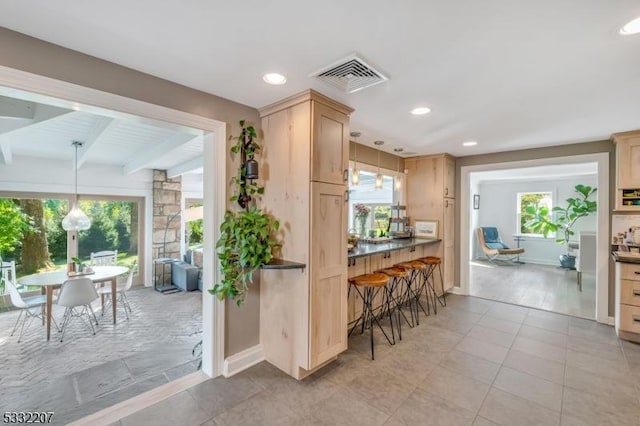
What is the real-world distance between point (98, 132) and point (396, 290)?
169 inches

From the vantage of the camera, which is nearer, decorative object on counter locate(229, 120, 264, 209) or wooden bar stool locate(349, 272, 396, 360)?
decorative object on counter locate(229, 120, 264, 209)

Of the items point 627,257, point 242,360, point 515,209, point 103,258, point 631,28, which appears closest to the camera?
point 631,28

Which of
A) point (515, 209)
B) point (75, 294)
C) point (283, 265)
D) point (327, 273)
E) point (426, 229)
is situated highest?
point (515, 209)

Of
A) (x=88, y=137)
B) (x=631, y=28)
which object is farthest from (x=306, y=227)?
(x=88, y=137)

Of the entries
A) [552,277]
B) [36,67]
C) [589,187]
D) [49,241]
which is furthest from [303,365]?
[589,187]

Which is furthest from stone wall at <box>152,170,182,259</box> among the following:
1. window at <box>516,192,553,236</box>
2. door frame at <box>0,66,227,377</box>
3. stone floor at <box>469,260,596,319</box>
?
window at <box>516,192,553,236</box>

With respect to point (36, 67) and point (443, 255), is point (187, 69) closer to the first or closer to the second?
point (36, 67)

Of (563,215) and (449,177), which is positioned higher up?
(449,177)

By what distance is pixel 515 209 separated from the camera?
322 inches

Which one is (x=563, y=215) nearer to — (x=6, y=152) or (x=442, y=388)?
(x=442, y=388)

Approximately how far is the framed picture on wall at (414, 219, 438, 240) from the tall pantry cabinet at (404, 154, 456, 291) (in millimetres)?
56

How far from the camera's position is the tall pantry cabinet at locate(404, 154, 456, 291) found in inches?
177

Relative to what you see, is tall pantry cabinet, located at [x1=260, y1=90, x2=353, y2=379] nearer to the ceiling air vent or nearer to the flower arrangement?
the ceiling air vent

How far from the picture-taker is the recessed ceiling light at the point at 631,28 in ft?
4.50
